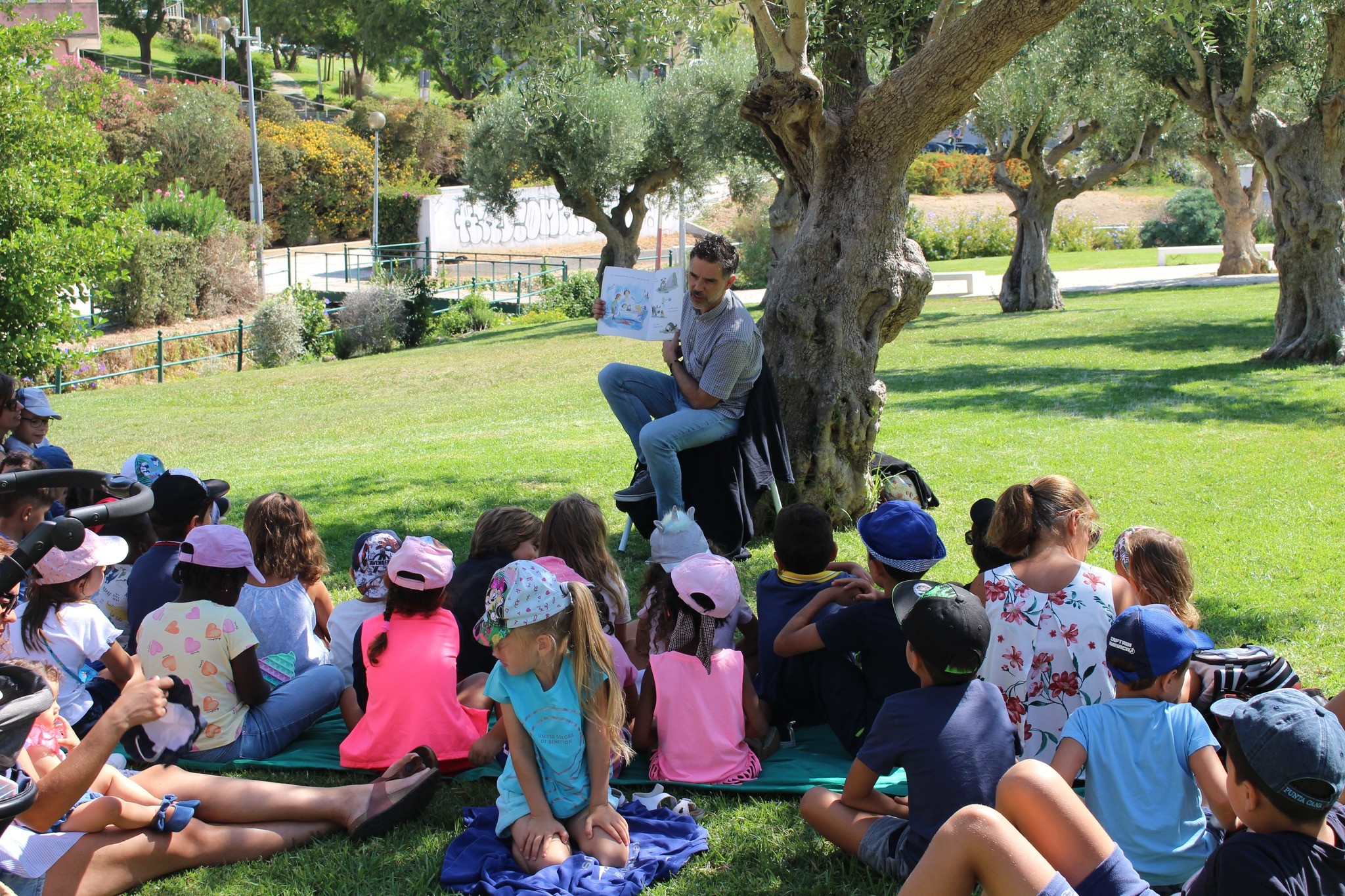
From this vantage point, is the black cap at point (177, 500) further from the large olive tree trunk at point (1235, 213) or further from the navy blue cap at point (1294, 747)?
the large olive tree trunk at point (1235, 213)

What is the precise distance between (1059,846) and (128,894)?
2636 mm

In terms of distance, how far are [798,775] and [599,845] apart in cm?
91

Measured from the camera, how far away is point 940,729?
2811mm

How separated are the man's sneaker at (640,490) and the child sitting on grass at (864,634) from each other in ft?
8.07

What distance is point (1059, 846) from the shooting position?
2.46 meters

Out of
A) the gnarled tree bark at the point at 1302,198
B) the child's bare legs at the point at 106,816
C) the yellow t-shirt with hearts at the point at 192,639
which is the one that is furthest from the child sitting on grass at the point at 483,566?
the gnarled tree bark at the point at 1302,198

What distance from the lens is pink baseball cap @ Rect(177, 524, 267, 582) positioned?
368cm

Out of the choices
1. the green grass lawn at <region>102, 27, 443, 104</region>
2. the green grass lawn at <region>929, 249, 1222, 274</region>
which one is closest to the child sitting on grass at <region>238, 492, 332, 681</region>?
the green grass lawn at <region>929, 249, 1222, 274</region>

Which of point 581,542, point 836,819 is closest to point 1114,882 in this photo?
point 836,819

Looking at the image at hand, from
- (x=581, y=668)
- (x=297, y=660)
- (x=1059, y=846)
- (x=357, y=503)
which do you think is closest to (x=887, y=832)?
(x=1059, y=846)

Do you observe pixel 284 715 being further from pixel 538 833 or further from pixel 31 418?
pixel 31 418

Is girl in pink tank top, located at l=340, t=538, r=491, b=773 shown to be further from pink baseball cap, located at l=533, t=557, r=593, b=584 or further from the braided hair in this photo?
pink baseball cap, located at l=533, t=557, r=593, b=584

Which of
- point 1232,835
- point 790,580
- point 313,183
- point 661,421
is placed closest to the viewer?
point 1232,835

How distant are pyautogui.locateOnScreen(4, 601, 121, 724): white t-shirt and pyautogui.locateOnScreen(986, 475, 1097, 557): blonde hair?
3165 mm
